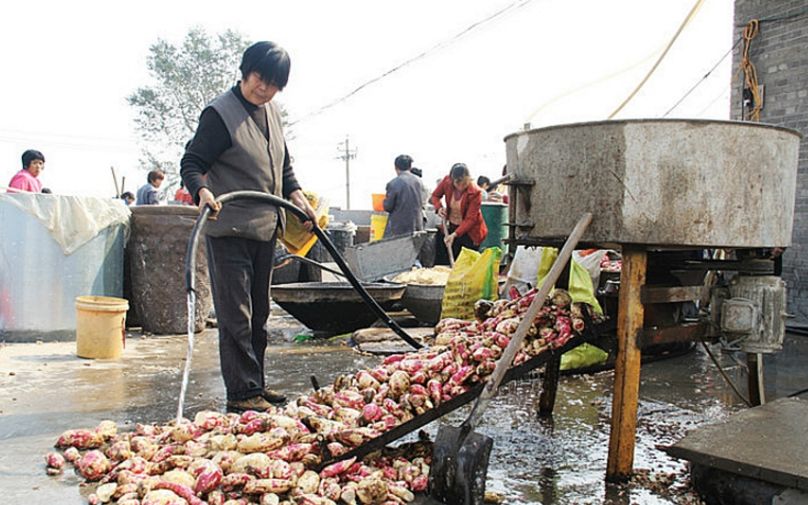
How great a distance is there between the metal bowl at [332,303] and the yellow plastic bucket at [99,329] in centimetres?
156

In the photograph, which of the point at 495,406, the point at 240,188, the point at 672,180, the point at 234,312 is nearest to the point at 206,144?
the point at 240,188

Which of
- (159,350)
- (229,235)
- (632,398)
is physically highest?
(229,235)

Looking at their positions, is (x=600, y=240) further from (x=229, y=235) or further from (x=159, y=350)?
(x=159, y=350)

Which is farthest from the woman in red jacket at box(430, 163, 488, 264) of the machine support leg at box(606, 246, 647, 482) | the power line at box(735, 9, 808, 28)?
the machine support leg at box(606, 246, 647, 482)

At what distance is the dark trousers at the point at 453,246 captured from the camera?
8637mm

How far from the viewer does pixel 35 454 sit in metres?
3.13

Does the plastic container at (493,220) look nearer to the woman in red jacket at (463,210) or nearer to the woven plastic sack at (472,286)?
the woman in red jacket at (463,210)

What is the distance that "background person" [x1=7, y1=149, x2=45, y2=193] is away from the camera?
746 cm

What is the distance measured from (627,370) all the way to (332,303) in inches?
157

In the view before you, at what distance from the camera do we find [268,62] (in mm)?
3768

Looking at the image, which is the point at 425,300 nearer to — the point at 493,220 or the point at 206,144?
the point at 206,144

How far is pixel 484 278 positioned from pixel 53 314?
4094 millimetres

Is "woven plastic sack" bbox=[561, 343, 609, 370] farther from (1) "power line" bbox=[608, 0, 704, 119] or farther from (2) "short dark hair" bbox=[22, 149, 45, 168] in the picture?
(2) "short dark hair" bbox=[22, 149, 45, 168]

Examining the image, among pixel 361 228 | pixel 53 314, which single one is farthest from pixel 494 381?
pixel 361 228
